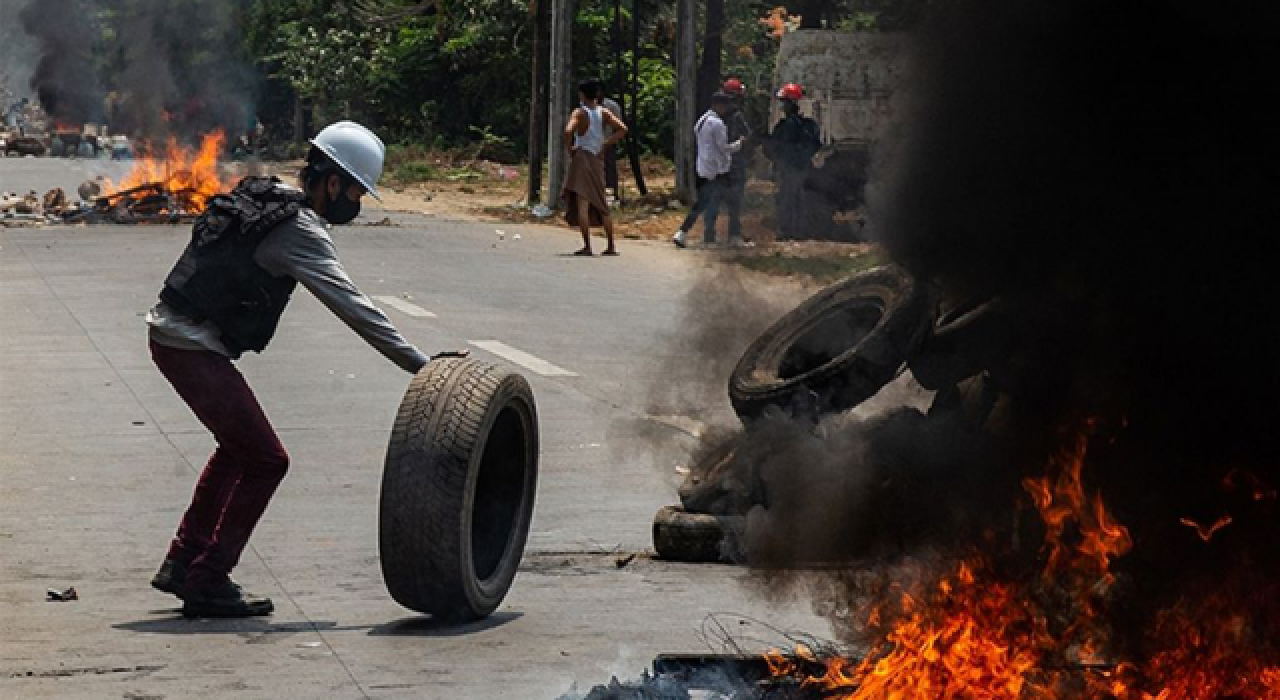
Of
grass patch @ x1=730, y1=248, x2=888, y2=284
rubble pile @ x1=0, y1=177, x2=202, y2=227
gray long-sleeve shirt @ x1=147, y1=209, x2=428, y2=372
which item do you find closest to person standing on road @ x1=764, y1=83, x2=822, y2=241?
rubble pile @ x1=0, y1=177, x2=202, y2=227

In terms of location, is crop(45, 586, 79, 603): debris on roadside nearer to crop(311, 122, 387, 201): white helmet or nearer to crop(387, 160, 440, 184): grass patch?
crop(311, 122, 387, 201): white helmet

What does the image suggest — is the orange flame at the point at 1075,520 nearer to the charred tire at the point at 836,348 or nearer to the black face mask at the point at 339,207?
the charred tire at the point at 836,348

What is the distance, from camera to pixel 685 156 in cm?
3347

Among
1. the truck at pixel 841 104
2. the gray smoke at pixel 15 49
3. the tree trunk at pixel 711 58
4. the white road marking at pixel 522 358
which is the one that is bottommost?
the gray smoke at pixel 15 49

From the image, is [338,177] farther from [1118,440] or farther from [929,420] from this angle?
[1118,440]

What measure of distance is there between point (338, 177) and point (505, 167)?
3862cm

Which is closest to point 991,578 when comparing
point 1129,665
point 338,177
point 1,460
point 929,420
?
point 1129,665

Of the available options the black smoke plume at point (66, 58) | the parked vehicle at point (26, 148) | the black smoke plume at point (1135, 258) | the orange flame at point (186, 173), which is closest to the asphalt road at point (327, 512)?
the black smoke plume at point (1135, 258)

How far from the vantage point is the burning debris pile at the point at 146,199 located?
30469 mm

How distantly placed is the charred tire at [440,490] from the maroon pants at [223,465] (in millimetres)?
A: 575

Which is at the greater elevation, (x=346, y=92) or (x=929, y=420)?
(x=929, y=420)

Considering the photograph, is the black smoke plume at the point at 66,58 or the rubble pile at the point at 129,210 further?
the black smoke plume at the point at 66,58

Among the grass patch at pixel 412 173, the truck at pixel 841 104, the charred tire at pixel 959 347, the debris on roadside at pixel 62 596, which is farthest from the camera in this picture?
the grass patch at pixel 412 173

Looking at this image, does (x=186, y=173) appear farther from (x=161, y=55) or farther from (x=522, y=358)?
(x=522, y=358)
